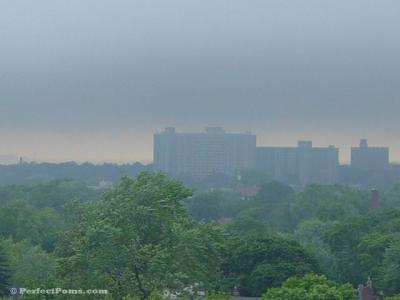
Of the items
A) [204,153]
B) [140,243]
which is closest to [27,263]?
[140,243]

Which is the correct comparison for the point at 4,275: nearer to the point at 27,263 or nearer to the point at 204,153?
the point at 27,263

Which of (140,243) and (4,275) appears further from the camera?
(4,275)

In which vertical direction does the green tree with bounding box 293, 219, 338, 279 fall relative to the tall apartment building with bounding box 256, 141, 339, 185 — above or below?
below

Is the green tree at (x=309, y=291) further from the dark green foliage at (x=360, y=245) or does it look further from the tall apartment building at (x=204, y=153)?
the tall apartment building at (x=204, y=153)

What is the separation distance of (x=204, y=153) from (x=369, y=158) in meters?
28.9

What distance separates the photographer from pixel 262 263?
34.2m

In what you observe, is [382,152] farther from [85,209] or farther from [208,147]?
[85,209]

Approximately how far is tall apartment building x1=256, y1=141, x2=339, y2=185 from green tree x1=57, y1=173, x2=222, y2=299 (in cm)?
13408

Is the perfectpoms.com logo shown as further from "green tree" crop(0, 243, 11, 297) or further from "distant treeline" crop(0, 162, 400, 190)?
"distant treeline" crop(0, 162, 400, 190)

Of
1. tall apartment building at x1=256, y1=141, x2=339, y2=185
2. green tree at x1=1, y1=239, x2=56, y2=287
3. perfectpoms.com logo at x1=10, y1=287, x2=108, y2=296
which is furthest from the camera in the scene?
tall apartment building at x1=256, y1=141, x2=339, y2=185

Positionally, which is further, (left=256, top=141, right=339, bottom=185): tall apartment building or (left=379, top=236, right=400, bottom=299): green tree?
(left=256, top=141, right=339, bottom=185): tall apartment building

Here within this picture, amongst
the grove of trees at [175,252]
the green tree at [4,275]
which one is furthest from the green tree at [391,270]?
the green tree at [4,275]

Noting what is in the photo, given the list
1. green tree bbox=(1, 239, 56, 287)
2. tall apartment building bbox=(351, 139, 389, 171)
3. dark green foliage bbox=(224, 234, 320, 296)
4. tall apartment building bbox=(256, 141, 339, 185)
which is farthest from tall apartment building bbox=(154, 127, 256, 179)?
dark green foliage bbox=(224, 234, 320, 296)

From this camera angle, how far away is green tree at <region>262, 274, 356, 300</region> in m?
22.5
